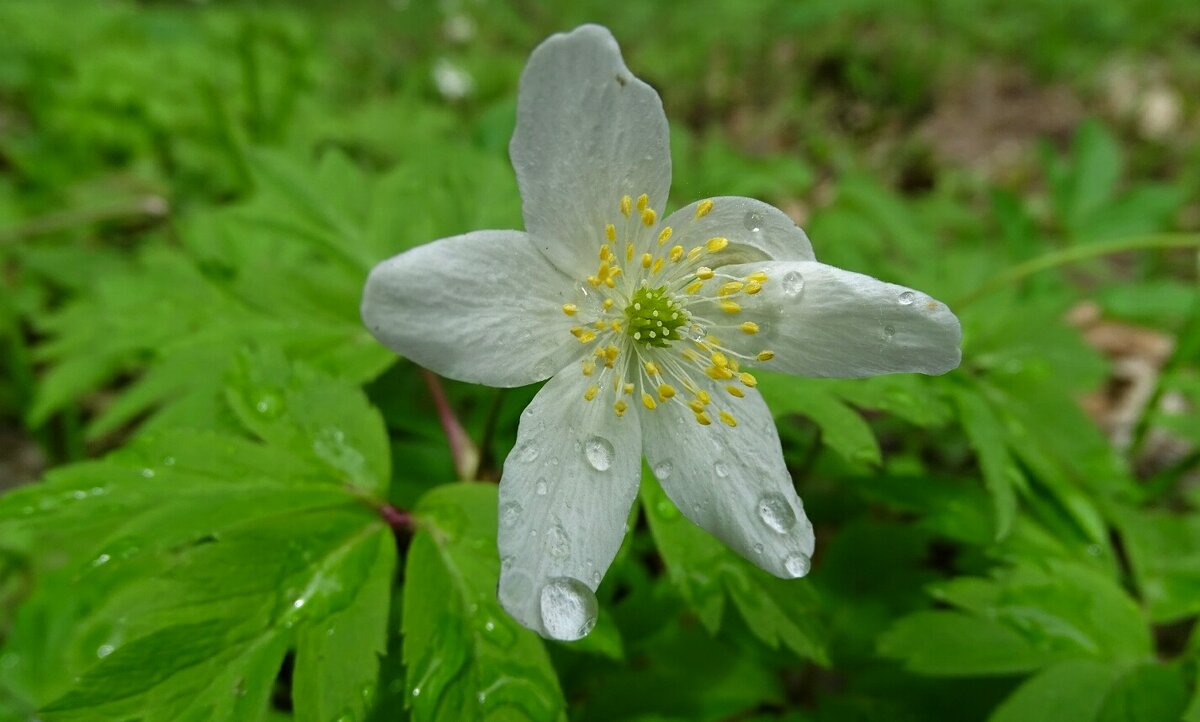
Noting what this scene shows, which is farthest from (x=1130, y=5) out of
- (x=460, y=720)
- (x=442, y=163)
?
(x=460, y=720)

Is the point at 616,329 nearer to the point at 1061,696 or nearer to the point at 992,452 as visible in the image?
the point at 992,452

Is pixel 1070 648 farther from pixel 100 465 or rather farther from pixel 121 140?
pixel 121 140

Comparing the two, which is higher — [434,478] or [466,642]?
[466,642]

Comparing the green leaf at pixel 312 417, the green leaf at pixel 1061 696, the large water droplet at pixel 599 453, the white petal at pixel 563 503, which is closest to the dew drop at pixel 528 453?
the white petal at pixel 563 503

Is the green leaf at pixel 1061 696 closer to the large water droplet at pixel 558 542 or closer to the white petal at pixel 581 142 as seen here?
the large water droplet at pixel 558 542

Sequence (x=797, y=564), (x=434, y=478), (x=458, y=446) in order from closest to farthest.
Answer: (x=797, y=564), (x=458, y=446), (x=434, y=478)

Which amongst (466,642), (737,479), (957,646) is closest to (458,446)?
(466,642)

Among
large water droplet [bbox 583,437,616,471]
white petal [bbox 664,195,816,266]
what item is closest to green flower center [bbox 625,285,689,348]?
white petal [bbox 664,195,816,266]
